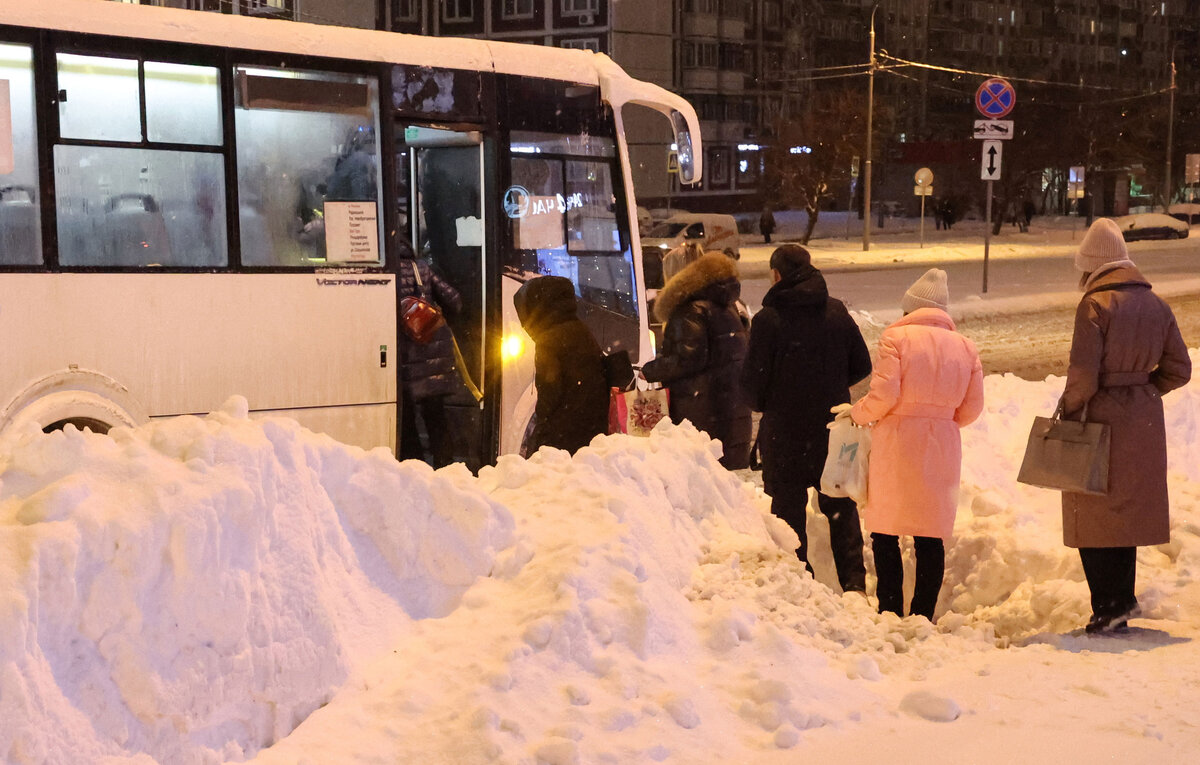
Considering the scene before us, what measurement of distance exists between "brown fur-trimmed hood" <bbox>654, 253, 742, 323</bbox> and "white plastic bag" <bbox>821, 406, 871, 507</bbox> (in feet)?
5.11

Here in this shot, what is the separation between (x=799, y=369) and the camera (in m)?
7.18

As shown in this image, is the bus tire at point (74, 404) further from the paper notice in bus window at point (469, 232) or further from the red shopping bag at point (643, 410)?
the red shopping bag at point (643, 410)

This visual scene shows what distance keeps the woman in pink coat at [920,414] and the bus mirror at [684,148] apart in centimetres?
401

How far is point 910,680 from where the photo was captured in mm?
5230

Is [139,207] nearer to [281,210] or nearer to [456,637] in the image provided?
[281,210]

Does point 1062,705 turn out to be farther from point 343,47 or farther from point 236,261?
point 343,47

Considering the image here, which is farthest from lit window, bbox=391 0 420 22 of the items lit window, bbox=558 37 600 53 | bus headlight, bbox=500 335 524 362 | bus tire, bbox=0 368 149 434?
bus tire, bbox=0 368 149 434

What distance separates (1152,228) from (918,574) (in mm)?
56671

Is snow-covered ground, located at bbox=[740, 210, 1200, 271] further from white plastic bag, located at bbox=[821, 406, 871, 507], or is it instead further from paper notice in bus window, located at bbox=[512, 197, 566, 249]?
white plastic bag, located at bbox=[821, 406, 871, 507]

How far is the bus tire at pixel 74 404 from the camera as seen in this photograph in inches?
277

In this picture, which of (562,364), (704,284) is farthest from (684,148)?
(562,364)

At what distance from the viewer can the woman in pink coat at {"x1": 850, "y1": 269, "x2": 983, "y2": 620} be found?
20.9ft

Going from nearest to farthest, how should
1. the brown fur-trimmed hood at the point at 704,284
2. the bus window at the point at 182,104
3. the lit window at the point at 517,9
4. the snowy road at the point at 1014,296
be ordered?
the bus window at the point at 182,104 < the brown fur-trimmed hood at the point at 704,284 < the snowy road at the point at 1014,296 < the lit window at the point at 517,9

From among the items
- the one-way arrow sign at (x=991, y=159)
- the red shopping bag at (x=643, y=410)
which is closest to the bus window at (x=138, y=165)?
the red shopping bag at (x=643, y=410)
